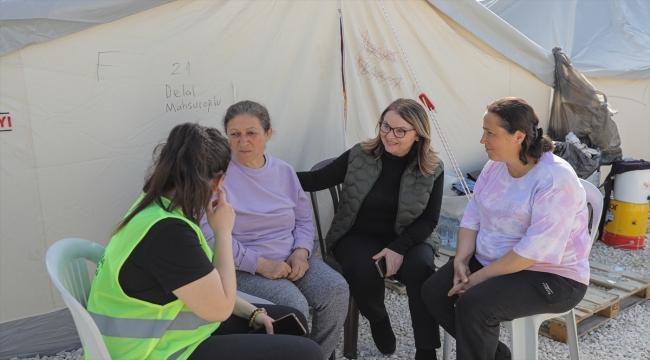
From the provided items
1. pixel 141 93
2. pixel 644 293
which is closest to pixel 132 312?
pixel 141 93

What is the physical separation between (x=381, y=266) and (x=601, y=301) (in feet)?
4.68

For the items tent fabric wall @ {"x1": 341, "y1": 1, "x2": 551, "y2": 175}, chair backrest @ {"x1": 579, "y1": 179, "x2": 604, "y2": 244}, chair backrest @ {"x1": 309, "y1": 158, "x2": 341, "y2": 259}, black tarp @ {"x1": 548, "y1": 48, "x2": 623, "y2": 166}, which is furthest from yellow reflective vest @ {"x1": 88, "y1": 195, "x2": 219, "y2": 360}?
black tarp @ {"x1": 548, "y1": 48, "x2": 623, "y2": 166}

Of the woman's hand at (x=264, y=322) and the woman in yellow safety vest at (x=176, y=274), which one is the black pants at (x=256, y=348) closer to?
the woman in yellow safety vest at (x=176, y=274)

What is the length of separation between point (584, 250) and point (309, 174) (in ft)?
4.42

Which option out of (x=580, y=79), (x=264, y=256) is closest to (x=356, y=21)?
(x=264, y=256)

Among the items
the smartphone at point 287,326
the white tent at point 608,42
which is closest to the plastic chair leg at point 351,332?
the smartphone at point 287,326

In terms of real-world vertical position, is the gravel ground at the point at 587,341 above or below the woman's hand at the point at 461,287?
below

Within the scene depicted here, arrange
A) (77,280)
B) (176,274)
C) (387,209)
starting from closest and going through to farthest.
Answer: (176,274) < (77,280) < (387,209)

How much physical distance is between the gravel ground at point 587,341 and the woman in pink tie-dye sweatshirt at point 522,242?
2.00ft

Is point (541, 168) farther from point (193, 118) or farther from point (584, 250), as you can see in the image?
point (193, 118)

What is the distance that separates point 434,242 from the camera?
2754mm

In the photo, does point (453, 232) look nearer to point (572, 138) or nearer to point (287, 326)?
point (572, 138)

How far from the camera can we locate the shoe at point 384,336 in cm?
269

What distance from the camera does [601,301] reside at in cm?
305
